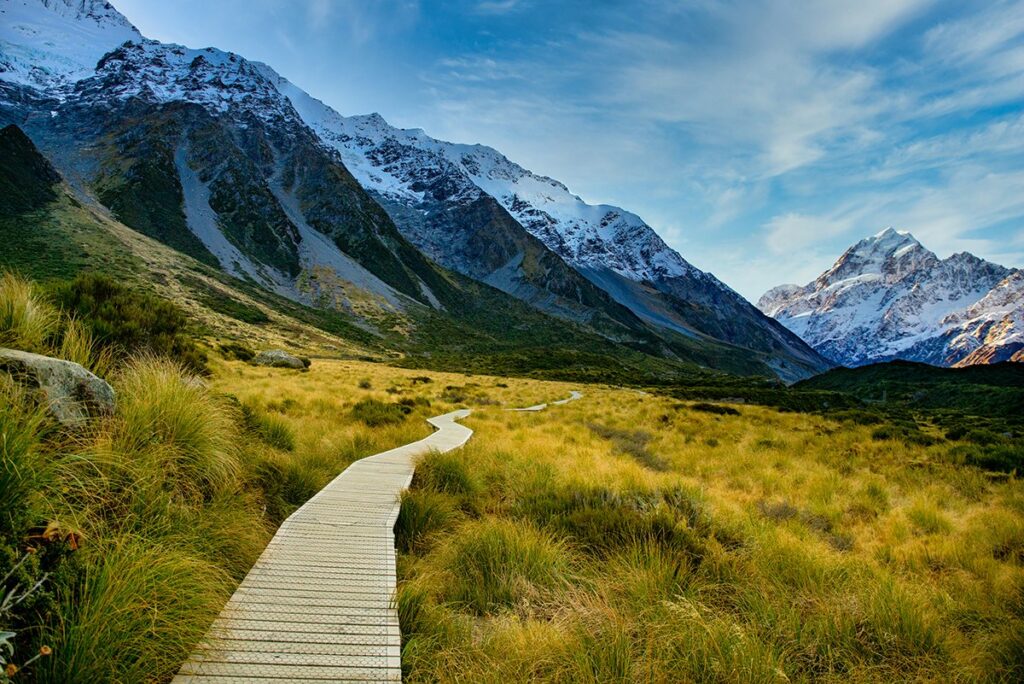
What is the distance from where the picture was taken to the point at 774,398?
142 ft

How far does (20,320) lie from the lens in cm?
620

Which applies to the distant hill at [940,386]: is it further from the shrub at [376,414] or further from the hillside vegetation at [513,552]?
the shrub at [376,414]

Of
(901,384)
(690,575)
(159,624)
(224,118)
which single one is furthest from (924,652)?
(224,118)

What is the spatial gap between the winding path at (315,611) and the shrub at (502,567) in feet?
2.32

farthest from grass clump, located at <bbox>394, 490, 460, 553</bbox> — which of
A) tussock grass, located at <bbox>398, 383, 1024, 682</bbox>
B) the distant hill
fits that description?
the distant hill

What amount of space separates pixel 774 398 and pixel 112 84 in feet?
794

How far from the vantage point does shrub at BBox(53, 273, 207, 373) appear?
31.7 ft

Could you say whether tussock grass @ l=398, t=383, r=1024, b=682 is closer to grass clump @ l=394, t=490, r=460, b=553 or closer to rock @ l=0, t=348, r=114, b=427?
grass clump @ l=394, t=490, r=460, b=553

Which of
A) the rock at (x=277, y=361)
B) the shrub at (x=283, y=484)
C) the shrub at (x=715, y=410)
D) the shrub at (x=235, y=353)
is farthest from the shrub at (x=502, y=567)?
the shrub at (x=235, y=353)

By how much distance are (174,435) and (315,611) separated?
2867 mm

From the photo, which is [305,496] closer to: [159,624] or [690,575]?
[159,624]

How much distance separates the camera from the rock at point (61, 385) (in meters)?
4.63

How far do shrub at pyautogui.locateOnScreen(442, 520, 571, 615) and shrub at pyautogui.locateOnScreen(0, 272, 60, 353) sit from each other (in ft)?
18.3

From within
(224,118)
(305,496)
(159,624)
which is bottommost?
(305,496)
